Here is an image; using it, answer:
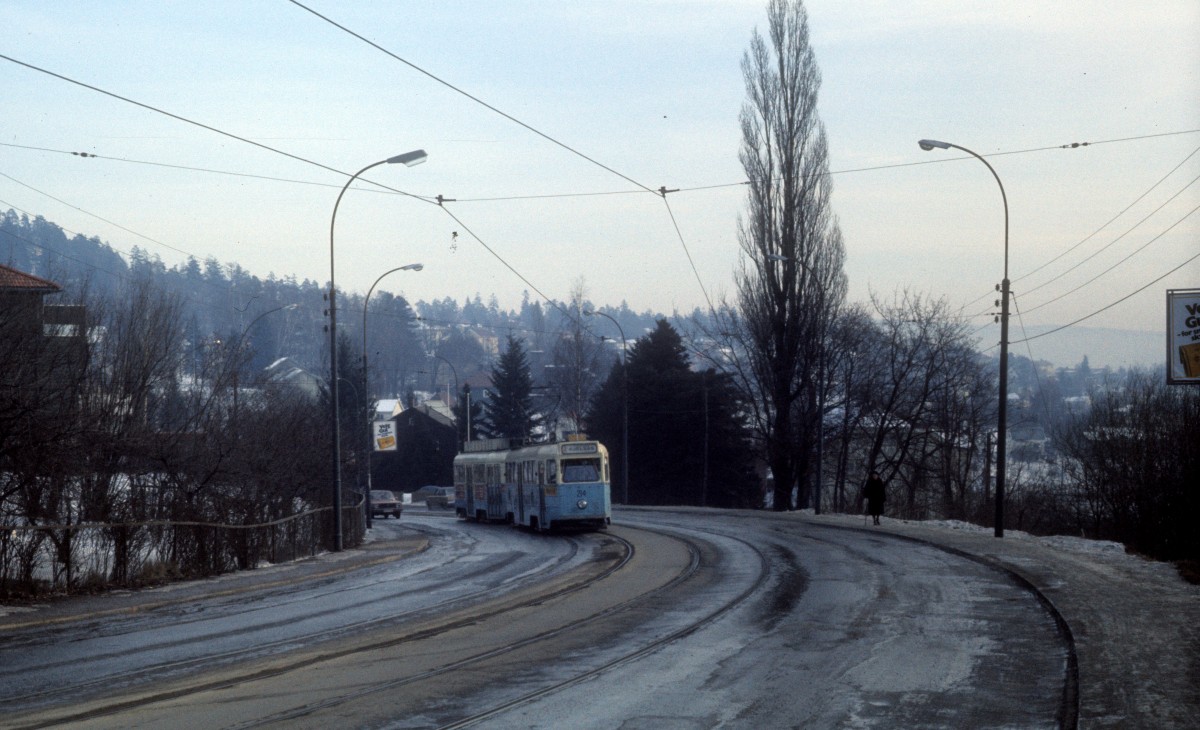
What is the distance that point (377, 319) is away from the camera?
192 metres

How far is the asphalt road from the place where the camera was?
907 centimetres

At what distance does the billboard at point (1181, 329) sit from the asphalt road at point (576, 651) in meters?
5.88

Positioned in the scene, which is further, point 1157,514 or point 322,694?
point 1157,514

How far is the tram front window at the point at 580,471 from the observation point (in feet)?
117

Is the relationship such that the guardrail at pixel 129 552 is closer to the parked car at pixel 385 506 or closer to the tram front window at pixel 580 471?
the tram front window at pixel 580 471

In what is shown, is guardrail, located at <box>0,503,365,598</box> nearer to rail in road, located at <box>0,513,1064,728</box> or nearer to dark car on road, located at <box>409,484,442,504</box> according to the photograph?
rail in road, located at <box>0,513,1064,728</box>

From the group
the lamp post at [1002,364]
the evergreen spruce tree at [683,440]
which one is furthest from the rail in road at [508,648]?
the evergreen spruce tree at [683,440]

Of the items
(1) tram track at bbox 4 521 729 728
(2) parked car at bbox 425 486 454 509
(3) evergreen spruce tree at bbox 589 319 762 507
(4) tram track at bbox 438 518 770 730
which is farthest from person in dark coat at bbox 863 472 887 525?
(2) parked car at bbox 425 486 454 509

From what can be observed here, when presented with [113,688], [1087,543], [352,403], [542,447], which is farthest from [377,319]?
[113,688]

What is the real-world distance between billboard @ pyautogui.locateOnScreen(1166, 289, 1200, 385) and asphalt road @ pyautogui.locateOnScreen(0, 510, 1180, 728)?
5.88m

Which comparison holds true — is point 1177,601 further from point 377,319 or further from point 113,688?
point 377,319

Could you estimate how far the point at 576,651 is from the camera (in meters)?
12.2

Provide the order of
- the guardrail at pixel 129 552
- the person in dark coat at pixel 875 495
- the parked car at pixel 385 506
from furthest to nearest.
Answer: the parked car at pixel 385 506 → the person in dark coat at pixel 875 495 → the guardrail at pixel 129 552

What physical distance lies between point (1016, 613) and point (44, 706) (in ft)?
37.0
